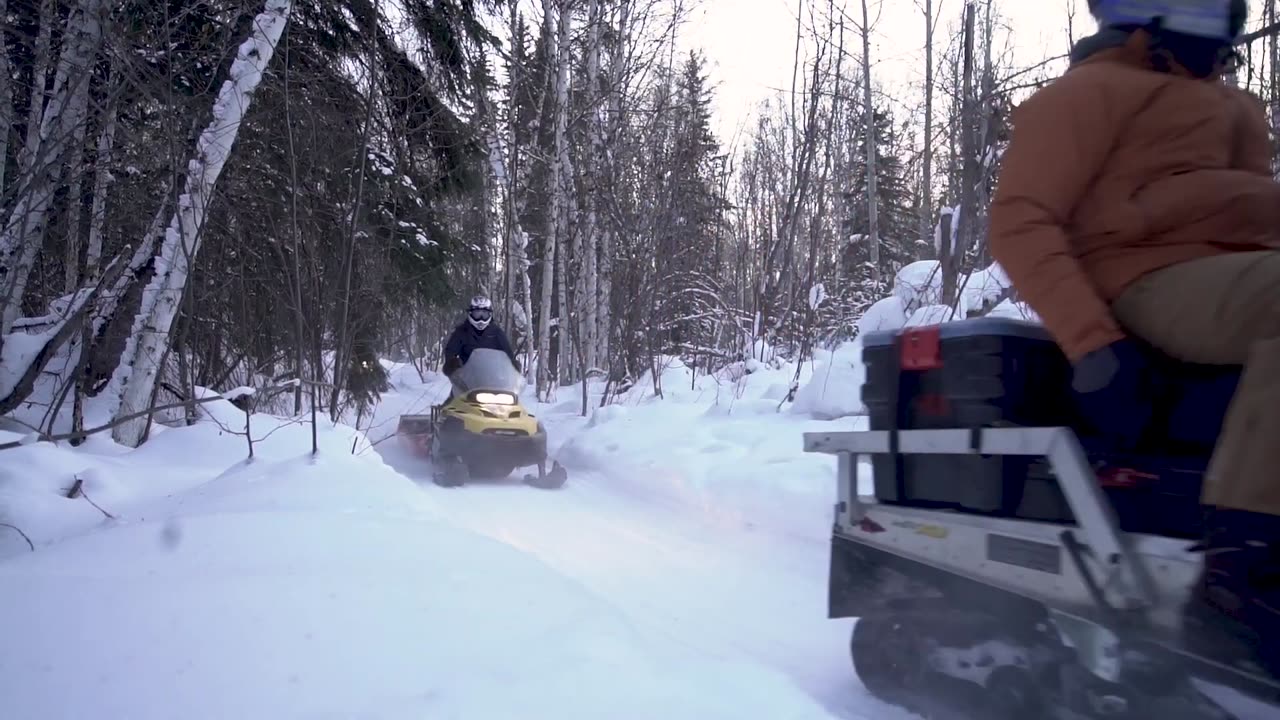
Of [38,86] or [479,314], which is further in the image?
[479,314]

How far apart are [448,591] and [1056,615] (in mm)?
1925

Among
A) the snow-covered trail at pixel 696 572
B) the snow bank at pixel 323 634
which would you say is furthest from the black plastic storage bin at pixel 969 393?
Result: the snow-covered trail at pixel 696 572

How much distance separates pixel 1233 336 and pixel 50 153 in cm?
538

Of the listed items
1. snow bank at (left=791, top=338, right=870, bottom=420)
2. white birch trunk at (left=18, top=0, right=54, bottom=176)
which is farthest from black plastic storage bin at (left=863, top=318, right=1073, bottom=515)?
snow bank at (left=791, top=338, right=870, bottom=420)

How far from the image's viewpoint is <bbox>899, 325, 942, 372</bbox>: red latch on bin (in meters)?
2.21

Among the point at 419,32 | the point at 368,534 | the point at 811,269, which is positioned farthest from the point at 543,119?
the point at 368,534

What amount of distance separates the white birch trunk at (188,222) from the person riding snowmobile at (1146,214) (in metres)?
4.66

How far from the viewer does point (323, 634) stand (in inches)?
98.3

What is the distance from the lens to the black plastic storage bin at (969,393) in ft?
6.72

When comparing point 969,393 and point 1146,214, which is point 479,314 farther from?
point 1146,214

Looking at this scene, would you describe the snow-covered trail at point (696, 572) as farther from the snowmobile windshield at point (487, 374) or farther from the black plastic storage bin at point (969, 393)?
the snowmobile windshield at point (487, 374)

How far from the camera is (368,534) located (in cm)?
351

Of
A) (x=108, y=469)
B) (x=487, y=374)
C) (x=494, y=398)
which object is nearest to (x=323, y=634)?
(x=108, y=469)

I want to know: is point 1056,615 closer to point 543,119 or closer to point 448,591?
point 448,591
